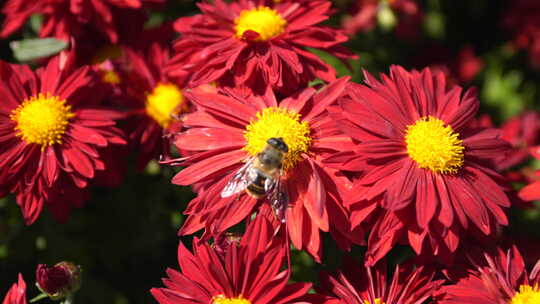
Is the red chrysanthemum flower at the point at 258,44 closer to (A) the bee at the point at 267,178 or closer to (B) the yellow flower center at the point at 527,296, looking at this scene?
(A) the bee at the point at 267,178

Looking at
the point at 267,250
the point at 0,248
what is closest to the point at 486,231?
the point at 267,250

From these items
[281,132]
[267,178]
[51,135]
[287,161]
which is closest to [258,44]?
[281,132]

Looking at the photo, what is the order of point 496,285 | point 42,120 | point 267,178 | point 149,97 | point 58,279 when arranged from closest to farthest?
point 267,178 < point 496,285 < point 58,279 < point 42,120 < point 149,97

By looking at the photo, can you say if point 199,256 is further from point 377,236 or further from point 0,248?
point 0,248

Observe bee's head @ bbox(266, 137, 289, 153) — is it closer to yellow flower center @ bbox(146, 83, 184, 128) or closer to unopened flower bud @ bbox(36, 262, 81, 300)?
yellow flower center @ bbox(146, 83, 184, 128)

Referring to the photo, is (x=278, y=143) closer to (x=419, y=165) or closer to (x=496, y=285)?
(x=419, y=165)

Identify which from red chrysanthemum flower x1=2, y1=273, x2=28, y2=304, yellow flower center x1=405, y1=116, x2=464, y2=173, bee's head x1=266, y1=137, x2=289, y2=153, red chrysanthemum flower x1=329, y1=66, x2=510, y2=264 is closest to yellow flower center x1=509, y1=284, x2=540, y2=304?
red chrysanthemum flower x1=329, y1=66, x2=510, y2=264
